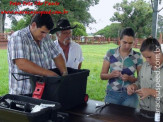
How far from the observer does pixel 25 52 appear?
6.12ft

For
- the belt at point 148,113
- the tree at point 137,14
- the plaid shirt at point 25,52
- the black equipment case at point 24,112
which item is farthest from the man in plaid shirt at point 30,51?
the tree at point 137,14

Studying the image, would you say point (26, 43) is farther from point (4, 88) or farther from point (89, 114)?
point (4, 88)

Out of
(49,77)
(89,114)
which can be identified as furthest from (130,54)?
(49,77)

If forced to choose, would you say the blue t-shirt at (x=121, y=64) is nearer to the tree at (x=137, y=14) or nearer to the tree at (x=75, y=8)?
the tree at (x=75, y=8)

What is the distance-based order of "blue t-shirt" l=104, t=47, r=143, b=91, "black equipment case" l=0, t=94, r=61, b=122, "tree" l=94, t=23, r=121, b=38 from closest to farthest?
"black equipment case" l=0, t=94, r=61, b=122 < "blue t-shirt" l=104, t=47, r=143, b=91 < "tree" l=94, t=23, r=121, b=38

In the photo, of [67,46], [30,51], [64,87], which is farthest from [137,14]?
[64,87]

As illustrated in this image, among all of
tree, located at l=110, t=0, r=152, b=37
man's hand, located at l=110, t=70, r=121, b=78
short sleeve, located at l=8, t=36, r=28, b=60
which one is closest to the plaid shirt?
short sleeve, located at l=8, t=36, r=28, b=60

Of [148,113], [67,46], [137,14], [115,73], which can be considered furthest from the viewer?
[137,14]

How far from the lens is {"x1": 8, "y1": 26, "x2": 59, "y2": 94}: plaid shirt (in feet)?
6.02

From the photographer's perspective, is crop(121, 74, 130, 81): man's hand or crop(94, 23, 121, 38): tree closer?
crop(121, 74, 130, 81): man's hand

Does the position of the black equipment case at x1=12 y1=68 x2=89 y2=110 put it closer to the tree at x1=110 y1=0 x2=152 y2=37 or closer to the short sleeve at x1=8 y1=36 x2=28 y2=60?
the short sleeve at x1=8 y1=36 x2=28 y2=60

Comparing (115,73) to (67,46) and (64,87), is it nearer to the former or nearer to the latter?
(64,87)

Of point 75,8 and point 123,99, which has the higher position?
point 75,8

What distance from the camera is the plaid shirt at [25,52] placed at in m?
1.83
